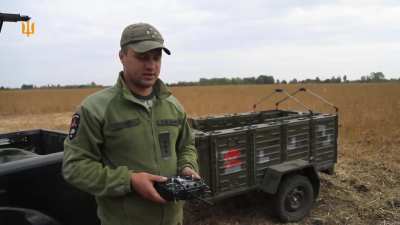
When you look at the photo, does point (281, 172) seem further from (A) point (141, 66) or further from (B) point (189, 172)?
(A) point (141, 66)

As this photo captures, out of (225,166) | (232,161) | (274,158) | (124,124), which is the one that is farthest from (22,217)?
(274,158)

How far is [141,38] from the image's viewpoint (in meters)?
1.90

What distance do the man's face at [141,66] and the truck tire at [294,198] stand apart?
324 centimetres

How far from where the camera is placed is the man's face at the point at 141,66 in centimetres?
192

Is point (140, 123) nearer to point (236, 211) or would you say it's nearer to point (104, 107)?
point (104, 107)

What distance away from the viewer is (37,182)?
2645mm

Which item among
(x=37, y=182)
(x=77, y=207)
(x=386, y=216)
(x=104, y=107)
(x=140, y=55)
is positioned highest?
(x=140, y=55)

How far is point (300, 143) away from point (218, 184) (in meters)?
1.47

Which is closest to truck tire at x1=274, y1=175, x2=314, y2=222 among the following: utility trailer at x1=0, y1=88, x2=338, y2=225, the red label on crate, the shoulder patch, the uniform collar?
utility trailer at x1=0, y1=88, x2=338, y2=225

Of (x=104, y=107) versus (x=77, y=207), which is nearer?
(x=104, y=107)

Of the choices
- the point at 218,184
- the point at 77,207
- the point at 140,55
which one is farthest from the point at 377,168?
the point at 140,55

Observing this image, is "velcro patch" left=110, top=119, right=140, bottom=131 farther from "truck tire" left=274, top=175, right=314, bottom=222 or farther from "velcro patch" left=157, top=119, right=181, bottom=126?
"truck tire" left=274, top=175, right=314, bottom=222

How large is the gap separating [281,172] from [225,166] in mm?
727

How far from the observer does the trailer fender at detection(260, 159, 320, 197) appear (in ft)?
14.8
